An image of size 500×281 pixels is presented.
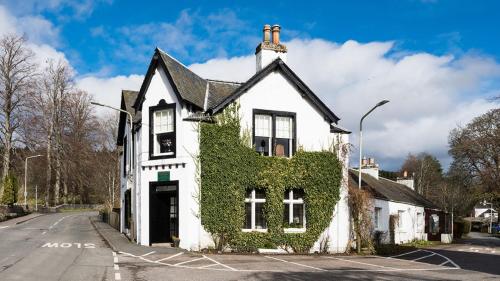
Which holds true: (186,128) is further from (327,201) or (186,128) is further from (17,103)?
(17,103)

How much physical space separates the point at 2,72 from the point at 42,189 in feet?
69.6

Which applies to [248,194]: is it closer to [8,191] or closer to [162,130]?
[162,130]

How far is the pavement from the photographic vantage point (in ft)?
50.6

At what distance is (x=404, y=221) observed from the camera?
119 ft

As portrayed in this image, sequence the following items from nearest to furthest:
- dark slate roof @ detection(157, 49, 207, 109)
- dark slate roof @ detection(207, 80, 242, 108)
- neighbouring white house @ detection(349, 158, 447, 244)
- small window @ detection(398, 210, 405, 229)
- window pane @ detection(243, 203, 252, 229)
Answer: dark slate roof @ detection(157, 49, 207, 109) → window pane @ detection(243, 203, 252, 229) → dark slate roof @ detection(207, 80, 242, 108) → neighbouring white house @ detection(349, 158, 447, 244) → small window @ detection(398, 210, 405, 229)

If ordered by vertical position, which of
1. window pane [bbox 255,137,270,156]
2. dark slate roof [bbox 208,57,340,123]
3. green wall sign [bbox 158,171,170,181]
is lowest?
green wall sign [bbox 158,171,170,181]

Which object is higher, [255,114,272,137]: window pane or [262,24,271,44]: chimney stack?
[262,24,271,44]: chimney stack

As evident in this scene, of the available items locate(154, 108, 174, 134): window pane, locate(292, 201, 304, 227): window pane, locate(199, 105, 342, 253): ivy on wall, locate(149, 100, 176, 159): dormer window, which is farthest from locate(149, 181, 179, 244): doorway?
locate(292, 201, 304, 227): window pane

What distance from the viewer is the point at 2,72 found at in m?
60.2

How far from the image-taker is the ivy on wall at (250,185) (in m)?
22.9

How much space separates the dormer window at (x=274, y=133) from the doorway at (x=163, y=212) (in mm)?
4652

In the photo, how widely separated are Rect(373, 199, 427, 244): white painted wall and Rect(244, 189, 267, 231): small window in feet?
31.7

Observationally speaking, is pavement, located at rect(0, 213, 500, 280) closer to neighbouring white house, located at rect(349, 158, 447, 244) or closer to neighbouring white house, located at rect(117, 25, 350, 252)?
neighbouring white house, located at rect(117, 25, 350, 252)

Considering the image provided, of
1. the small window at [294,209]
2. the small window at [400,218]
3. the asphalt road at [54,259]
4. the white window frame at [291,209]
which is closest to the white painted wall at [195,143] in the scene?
the white window frame at [291,209]
